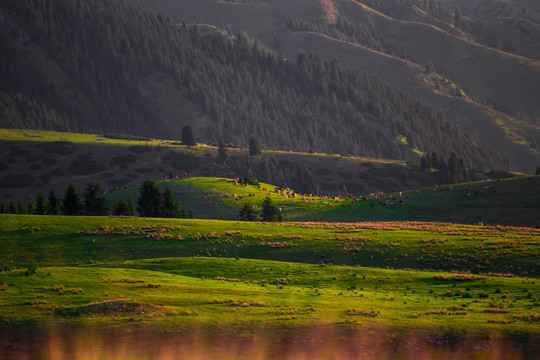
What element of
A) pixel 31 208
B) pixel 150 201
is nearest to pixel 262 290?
pixel 150 201

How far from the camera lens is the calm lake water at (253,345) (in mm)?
29312

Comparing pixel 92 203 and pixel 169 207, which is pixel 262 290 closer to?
pixel 169 207

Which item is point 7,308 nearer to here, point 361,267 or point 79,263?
point 79,263

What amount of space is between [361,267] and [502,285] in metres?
12.3

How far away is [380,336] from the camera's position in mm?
31688

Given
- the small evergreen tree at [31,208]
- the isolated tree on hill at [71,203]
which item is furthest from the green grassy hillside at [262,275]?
the small evergreen tree at [31,208]

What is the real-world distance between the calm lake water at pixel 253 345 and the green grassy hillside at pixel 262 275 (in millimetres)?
1256

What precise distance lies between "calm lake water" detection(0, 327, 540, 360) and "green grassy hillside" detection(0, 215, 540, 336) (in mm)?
1256

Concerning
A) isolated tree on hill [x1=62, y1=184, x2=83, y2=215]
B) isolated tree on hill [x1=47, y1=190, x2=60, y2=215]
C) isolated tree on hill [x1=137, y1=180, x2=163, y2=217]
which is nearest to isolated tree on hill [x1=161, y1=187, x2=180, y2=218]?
isolated tree on hill [x1=137, y1=180, x2=163, y2=217]

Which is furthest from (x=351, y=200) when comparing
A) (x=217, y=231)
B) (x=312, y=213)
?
(x=217, y=231)

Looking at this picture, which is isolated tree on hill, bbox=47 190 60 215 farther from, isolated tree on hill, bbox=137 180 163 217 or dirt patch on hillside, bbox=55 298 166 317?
dirt patch on hillside, bbox=55 298 166 317

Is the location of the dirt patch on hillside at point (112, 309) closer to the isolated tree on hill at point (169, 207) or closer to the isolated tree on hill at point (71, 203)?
the isolated tree on hill at point (169, 207)

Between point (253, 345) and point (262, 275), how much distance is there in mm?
16777

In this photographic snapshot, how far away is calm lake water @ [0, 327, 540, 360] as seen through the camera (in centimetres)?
2931
